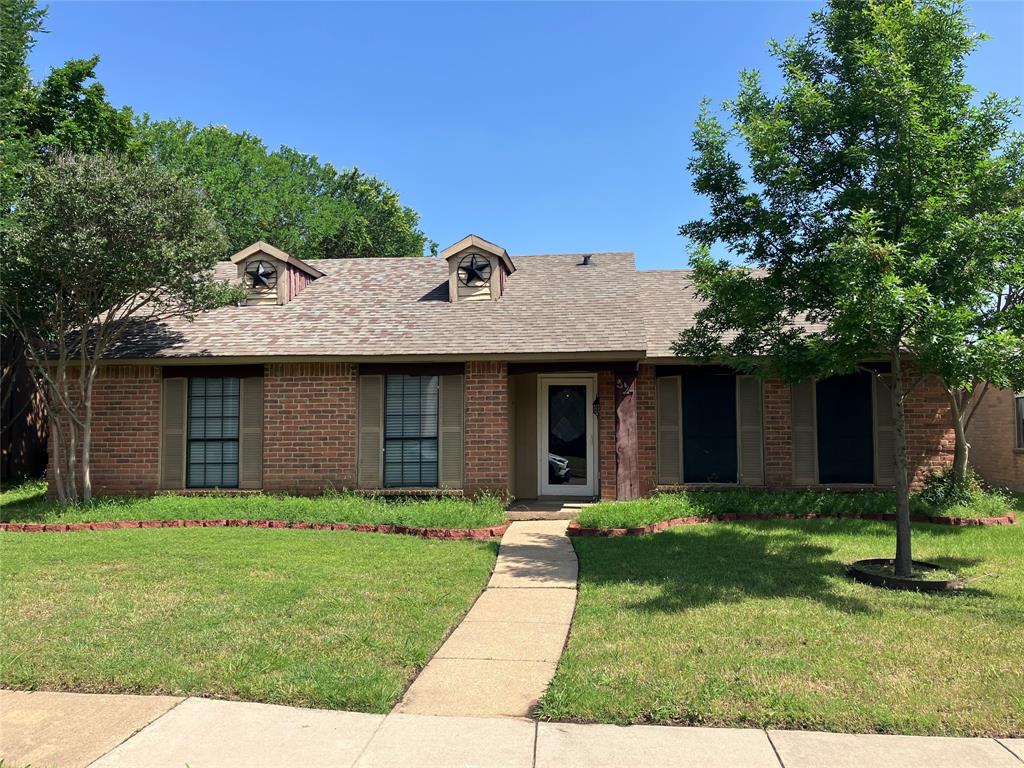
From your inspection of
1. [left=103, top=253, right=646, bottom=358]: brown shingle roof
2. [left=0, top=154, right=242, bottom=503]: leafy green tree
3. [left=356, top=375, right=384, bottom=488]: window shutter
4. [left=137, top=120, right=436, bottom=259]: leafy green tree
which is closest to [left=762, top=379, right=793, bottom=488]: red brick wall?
[left=103, top=253, right=646, bottom=358]: brown shingle roof

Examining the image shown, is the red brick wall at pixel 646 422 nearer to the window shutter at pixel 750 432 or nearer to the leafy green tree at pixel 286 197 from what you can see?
the window shutter at pixel 750 432

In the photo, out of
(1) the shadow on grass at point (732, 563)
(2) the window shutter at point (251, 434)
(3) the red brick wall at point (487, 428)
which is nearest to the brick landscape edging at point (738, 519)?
(1) the shadow on grass at point (732, 563)

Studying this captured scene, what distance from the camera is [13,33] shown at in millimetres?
15031

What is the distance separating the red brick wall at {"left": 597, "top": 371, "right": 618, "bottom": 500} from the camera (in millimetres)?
11758

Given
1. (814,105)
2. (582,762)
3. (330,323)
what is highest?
(814,105)

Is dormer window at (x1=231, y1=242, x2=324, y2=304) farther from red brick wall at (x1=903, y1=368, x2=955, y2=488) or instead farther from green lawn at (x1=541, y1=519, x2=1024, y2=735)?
red brick wall at (x1=903, y1=368, x2=955, y2=488)

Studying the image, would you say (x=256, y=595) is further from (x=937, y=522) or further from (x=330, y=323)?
(x=937, y=522)

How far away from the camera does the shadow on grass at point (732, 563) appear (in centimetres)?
614

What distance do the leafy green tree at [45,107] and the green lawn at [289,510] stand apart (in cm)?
759

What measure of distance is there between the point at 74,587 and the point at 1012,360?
29.3 feet

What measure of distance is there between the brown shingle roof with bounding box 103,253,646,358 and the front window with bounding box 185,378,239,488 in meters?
0.81

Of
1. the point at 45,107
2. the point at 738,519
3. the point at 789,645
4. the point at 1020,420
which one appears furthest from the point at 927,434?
the point at 45,107

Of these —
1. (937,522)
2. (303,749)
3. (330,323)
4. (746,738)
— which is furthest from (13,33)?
(937,522)

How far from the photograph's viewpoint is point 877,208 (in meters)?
6.87
